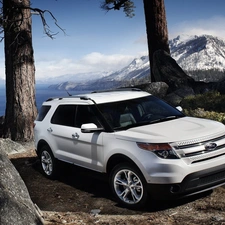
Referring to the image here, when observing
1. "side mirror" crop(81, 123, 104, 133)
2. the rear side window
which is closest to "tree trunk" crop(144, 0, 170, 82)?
the rear side window

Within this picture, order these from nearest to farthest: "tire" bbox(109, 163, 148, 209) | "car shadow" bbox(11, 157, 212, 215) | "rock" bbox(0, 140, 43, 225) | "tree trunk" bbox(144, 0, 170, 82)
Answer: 1. "rock" bbox(0, 140, 43, 225)
2. "tire" bbox(109, 163, 148, 209)
3. "car shadow" bbox(11, 157, 212, 215)
4. "tree trunk" bbox(144, 0, 170, 82)

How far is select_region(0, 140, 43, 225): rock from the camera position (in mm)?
4219

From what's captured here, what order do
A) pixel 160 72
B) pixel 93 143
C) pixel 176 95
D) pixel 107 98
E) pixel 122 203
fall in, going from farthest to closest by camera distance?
pixel 160 72 → pixel 176 95 → pixel 107 98 → pixel 93 143 → pixel 122 203

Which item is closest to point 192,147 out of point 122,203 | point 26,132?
point 122,203

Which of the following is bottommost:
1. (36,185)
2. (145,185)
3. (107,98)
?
(36,185)

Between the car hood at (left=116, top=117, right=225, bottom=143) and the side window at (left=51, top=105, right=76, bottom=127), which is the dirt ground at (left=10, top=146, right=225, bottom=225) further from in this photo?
the car hood at (left=116, top=117, right=225, bottom=143)

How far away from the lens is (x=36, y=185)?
8.33 meters

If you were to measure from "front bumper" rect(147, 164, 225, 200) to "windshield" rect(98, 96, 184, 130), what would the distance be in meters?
1.37

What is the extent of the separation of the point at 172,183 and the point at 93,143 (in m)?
1.83

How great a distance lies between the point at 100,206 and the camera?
21.2 ft

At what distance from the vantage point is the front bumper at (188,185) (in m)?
5.45

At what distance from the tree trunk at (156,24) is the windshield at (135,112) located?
12724mm

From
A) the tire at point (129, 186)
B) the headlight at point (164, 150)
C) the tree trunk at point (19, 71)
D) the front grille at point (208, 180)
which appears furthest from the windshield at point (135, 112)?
the tree trunk at point (19, 71)

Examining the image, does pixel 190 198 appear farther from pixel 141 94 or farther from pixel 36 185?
pixel 36 185
